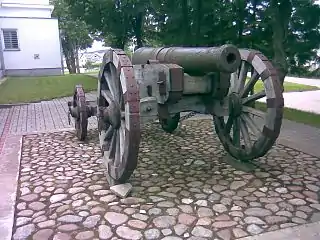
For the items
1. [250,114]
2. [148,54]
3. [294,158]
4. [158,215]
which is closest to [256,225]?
[158,215]

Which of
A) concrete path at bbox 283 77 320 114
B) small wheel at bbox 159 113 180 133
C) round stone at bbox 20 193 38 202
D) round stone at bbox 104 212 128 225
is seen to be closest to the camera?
round stone at bbox 104 212 128 225

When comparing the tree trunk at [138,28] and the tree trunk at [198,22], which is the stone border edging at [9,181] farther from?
the tree trunk at [138,28]

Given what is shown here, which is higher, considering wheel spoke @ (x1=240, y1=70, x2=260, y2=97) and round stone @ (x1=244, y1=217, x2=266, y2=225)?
wheel spoke @ (x1=240, y1=70, x2=260, y2=97)

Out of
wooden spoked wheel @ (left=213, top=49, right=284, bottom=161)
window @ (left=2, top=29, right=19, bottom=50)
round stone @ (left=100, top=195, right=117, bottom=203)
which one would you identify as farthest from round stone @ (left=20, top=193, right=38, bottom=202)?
window @ (left=2, top=29, right=19, bottom=50)

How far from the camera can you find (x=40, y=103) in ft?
37.2

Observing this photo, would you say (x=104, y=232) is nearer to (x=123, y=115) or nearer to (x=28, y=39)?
(x=123, y=115)

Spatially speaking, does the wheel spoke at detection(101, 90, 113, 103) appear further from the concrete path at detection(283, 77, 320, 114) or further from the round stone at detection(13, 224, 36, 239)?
the concrete path at detection(283, 77, 320, 114)

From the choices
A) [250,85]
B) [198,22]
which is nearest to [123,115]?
[250,85]

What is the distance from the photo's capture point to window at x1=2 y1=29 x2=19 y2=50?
23.1m

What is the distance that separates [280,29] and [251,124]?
3698 millimetres

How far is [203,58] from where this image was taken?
397 centimetres

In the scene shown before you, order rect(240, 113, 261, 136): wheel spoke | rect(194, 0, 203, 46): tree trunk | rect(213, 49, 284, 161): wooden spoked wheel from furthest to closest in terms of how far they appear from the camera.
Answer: rect(194, 0, 203, 46): tree trunk < rect(240, 113, 261, 136): wheel spoke < rect(213, 49, 284, 161): wooden spoked wheel

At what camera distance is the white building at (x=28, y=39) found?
23.2 m

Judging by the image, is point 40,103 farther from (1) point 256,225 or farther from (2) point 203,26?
(1) point 256,225
